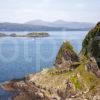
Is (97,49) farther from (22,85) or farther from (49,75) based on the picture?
(22,85)

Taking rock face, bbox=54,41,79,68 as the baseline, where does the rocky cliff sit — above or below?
below

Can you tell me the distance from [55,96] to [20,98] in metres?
8.77

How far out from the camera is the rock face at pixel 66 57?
73.4 meters

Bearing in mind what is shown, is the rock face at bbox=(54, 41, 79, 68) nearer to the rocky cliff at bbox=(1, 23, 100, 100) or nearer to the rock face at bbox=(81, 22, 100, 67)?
the rocky cliff at bbox=(1, 23, 100, 100)

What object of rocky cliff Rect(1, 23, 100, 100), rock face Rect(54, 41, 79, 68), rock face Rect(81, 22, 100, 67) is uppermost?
rock face Rect(81, 22, 100, 67)

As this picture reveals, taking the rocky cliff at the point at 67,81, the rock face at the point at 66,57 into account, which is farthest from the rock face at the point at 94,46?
the rock face at the point at 66,57

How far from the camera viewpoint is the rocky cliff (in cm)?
6141

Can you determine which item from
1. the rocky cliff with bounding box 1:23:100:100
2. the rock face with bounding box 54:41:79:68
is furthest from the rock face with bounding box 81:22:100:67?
the rock face with bounding box 54:41:79:68

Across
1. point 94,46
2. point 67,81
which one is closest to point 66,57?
point 94,46

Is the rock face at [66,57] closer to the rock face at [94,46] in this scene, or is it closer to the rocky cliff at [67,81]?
the rocky cliff at [67,81]

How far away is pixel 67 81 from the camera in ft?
209

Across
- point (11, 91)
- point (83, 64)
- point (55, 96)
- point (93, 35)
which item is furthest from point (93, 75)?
point (11, 91)

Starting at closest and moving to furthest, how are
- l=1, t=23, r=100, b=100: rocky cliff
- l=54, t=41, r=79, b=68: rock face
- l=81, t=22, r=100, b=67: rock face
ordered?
l=1, t=23, r=100, b=100: rocky cliff, l=81, t=22, r=100, b=67: rock face, l=54, t=41, r=79, b=68: rock face

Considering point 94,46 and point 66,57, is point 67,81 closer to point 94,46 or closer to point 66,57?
point 94,46
